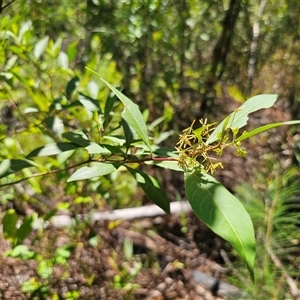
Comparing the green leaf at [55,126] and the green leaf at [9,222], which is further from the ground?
the green leaf at [55,126]

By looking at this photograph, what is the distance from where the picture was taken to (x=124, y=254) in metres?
1.79

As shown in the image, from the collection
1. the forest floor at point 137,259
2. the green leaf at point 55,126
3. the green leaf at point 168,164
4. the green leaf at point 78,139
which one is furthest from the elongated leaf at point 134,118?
the forest floor at point 137,259

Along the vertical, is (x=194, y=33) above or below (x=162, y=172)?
above

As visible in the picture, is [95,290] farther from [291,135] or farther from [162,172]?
[291,135]

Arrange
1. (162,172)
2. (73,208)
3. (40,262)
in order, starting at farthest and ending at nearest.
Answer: (162,172) < (73,208) < (40,262)

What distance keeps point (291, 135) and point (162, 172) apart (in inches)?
28.9

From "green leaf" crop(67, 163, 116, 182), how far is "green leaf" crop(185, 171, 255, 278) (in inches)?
6.2

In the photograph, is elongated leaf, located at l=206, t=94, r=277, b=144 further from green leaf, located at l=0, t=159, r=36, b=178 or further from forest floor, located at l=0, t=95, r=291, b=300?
forest floor, located at l=0, t=95, r=291, b=300

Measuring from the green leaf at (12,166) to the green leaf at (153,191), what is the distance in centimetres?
24

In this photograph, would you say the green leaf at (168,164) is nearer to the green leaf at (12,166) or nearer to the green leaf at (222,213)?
the green leaf at (222,213)

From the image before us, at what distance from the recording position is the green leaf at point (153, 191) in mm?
790

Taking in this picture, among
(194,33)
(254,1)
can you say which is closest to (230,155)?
(194,33)

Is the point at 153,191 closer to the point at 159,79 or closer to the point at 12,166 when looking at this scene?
the point at 12,166

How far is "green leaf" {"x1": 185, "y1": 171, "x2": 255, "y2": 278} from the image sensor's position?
0.54 metres
